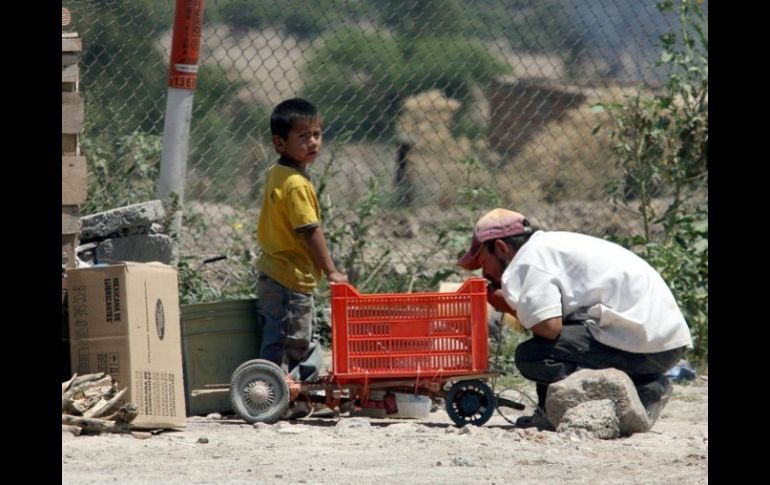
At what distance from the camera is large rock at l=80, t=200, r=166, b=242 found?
265 inches

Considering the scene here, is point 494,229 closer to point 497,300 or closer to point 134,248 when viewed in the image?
point 497,300

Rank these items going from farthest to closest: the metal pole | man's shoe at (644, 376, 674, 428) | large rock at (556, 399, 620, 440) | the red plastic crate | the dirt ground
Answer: the metal pole, man's shoe at (644, 376, 674, 428), the red plastic crate, large rock at (556, 399, 620, 440), the dirt ground

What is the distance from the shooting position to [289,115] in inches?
246

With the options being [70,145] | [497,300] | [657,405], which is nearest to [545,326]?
[497,300]

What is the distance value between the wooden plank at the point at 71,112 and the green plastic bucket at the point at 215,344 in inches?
39.9

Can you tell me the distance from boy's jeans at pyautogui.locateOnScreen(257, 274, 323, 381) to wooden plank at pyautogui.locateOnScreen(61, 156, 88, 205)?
0.95m

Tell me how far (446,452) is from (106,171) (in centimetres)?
352

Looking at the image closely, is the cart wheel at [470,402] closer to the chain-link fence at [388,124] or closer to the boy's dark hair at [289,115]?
the boy's dark hair at [289,115]

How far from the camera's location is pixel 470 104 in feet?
46.3

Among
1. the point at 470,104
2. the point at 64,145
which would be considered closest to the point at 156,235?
the point at 64,145

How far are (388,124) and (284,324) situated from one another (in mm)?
5361

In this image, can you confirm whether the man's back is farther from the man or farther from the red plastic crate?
the red plastic crate

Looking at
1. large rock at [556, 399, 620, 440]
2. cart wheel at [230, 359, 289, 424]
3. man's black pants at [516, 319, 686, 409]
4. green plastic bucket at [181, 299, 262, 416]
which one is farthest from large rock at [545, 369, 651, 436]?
green plastic bucket at [181, 299, 262, 416]

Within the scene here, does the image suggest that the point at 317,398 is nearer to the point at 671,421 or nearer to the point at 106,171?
the point at 671,421
